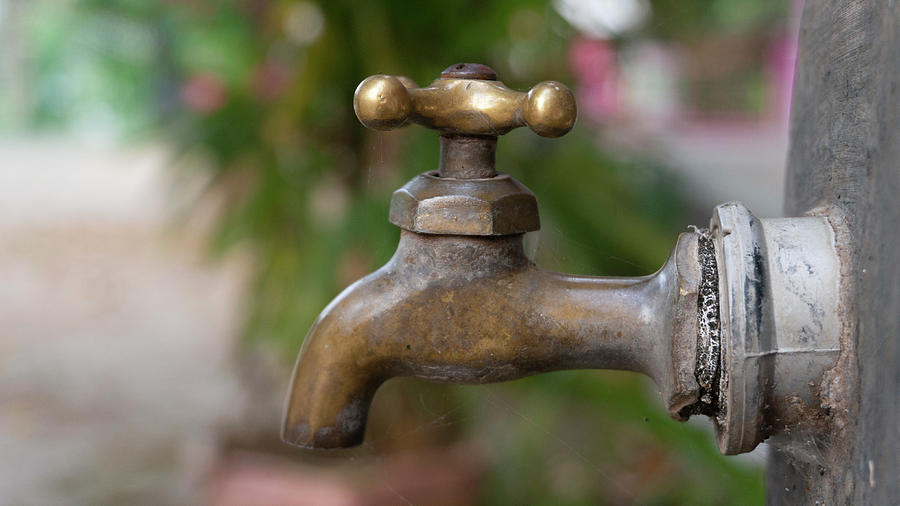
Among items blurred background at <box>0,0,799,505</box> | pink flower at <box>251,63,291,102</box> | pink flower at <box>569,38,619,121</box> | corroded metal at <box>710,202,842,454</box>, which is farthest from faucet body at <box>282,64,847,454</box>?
pink flower at <box>251,63,291,102</box>

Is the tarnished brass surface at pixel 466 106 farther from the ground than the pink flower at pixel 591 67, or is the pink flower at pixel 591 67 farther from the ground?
the pink flower at pixel 591 67

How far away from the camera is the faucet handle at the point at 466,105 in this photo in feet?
1.38

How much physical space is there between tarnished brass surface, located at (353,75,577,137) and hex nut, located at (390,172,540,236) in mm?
29

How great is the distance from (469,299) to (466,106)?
10cm

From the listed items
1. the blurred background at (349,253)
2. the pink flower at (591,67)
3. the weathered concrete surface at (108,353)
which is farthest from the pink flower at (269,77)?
the pink flower at (591,67)

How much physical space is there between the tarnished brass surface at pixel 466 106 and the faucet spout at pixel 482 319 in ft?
0.20

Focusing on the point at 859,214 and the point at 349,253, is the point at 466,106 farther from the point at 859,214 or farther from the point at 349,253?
the point at 349,253

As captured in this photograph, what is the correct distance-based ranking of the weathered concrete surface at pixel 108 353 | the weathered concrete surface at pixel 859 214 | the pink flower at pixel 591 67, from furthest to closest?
the weathered concrete surface at pixel 108 353 < the pink flower at pixel 591 67 < the weathered concrete surface at pixel 859 214

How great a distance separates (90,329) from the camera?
11.6 ft

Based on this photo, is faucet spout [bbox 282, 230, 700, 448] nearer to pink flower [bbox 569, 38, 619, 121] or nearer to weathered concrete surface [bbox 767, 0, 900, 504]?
weathered concrete surface [bbox 767, 0, 900, 504]

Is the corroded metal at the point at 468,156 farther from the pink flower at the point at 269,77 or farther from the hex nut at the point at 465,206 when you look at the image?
the pink flower at the point at 269,77

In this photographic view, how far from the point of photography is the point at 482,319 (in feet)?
1.56

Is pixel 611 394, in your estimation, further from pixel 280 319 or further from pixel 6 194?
pixel 6 194

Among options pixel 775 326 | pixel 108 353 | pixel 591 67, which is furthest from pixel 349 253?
pixel 108 353
